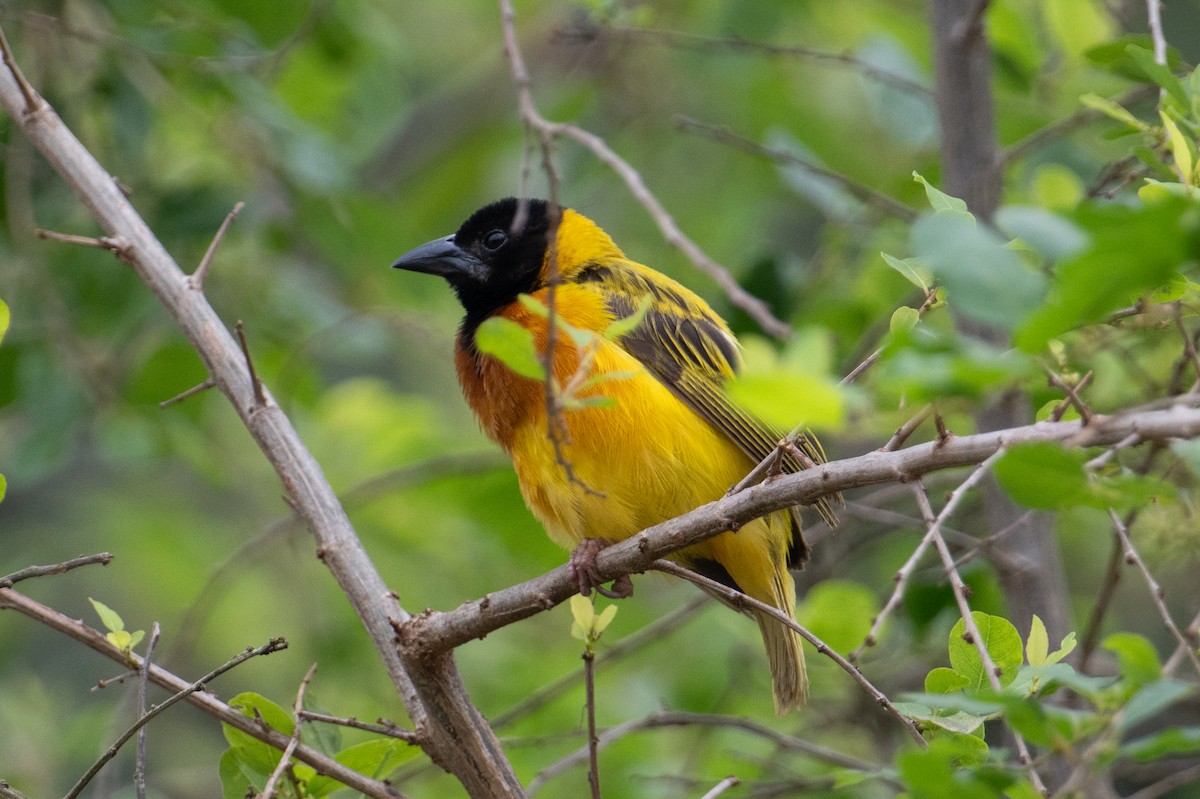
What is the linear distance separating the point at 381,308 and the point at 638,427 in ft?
5.83

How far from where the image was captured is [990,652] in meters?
2.16

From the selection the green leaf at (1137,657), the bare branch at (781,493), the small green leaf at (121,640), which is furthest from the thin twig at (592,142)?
the green leaf at (1137,657)

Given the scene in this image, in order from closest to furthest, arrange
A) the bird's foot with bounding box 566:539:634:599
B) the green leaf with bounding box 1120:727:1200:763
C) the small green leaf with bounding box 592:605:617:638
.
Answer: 1. the green leaf with bounding box 1120:727:1200:763
2. the small green leaf with bounding box 592:605:617:638
3. the bird's foot with bounding box 566:539:634:599

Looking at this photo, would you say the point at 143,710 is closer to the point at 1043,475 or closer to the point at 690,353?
the point at 1043,475

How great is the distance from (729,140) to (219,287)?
6.25 feet

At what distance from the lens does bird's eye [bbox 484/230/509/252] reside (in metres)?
3.97

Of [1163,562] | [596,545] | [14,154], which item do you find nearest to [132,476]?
[14,154]

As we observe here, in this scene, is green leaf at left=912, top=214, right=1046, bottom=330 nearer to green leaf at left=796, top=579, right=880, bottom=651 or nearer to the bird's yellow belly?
the bird's yellow belly

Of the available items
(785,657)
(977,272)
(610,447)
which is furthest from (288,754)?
(785,657)

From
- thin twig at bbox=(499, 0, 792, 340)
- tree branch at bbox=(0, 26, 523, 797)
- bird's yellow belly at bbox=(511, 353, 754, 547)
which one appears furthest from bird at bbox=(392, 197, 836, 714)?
tree branch at bbox=(0, 26, 523, 797)

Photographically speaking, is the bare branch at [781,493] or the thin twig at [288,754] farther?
the thin twig at [288,754]

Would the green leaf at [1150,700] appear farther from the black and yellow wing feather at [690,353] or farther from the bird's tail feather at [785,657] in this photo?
the bird's tail feather at [785,657]

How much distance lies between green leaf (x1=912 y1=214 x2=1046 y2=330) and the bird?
1736mm

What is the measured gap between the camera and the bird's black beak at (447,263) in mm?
3941
